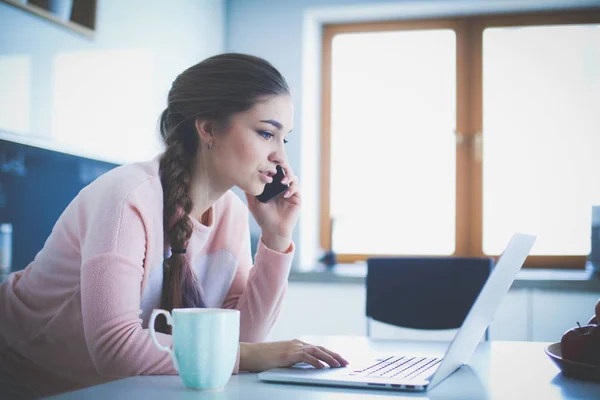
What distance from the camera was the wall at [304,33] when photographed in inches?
125

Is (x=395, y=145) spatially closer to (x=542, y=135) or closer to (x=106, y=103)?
(x=542, y=135)

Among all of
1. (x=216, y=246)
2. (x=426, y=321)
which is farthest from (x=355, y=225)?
(x=216, y=246)

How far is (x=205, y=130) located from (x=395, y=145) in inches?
81.3

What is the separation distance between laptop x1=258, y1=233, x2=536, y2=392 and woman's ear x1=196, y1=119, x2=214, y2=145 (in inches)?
26.7

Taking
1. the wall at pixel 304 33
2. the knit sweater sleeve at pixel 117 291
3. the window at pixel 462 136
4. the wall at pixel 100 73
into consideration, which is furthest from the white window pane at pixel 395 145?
the knit sweater sleeve at pixel 117 291

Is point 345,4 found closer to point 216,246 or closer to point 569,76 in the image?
point 569,76

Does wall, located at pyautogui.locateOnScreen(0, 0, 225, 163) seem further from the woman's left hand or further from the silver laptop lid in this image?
the silver laptop lid

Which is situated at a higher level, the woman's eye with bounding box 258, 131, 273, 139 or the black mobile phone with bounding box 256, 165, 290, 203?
the woman's eye with bounding box 258, 131, 273, 139

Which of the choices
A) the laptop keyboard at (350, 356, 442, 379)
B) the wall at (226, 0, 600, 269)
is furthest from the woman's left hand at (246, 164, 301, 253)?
the wall at (226, 0, 600, 269)

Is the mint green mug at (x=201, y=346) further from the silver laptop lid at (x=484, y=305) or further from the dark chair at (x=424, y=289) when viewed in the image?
the dark chair at (x=424, y=289)

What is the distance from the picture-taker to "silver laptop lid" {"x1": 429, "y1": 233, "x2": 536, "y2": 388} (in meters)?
0.80

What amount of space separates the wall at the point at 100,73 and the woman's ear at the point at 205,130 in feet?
0.81

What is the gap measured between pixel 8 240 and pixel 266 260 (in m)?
0.80

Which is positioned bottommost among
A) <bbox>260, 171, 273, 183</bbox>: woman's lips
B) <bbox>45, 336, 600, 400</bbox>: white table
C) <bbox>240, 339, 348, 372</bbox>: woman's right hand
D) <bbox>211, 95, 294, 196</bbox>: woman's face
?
<bbox>45, 336, 600, 400</bbox>: white table
